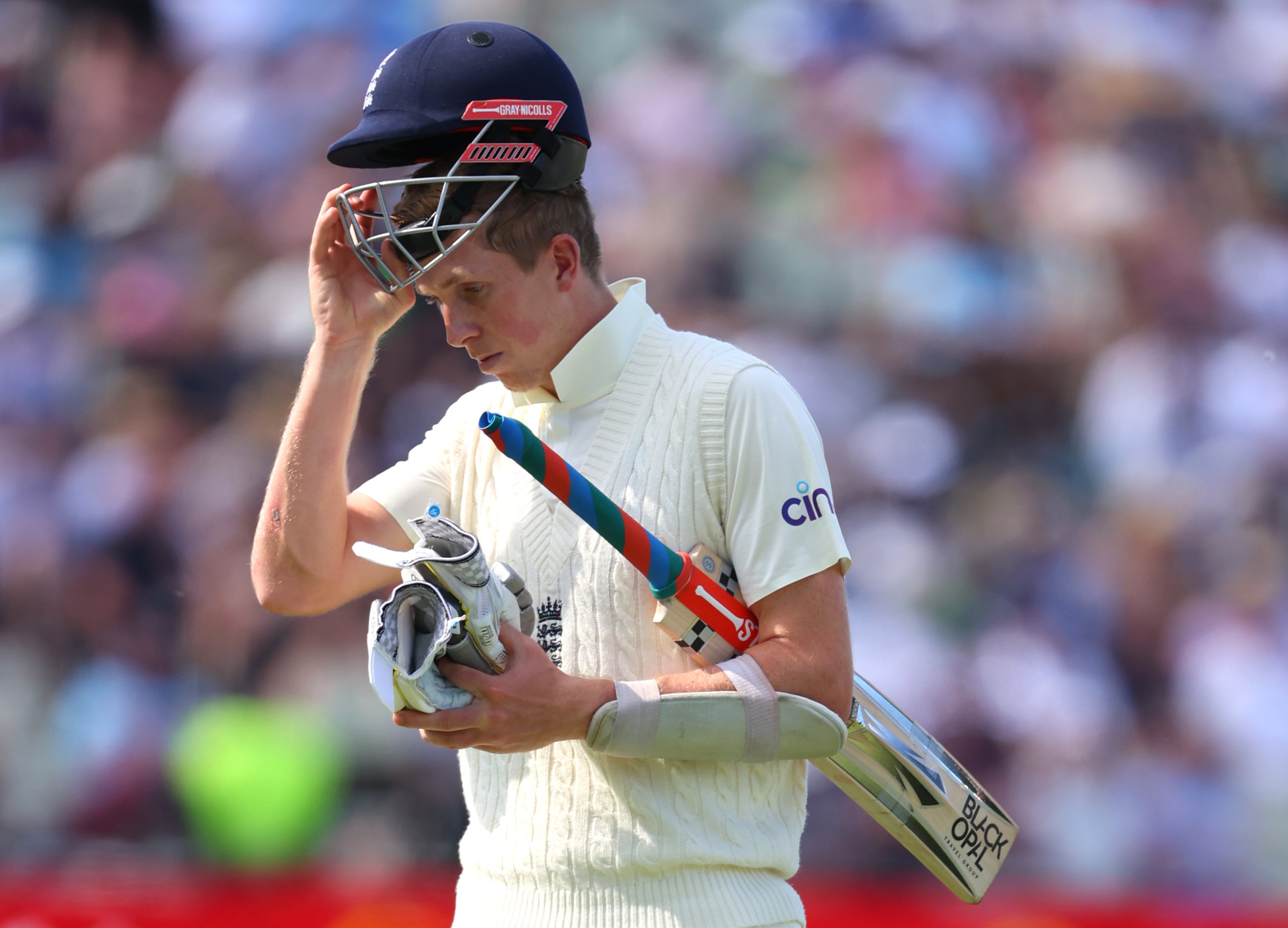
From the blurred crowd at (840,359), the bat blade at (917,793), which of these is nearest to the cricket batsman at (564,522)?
the bat blade at (917,793)

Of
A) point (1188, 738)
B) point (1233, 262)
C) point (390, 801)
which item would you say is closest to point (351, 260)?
point (390, 801)

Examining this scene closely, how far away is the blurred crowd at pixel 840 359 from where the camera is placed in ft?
13.5

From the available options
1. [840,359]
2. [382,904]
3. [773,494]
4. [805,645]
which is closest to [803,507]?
[773,494]

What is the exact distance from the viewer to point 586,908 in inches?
66.8

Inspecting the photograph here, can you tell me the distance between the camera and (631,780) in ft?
5.65

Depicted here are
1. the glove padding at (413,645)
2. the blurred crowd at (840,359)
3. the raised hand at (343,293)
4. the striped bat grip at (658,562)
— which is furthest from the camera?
the blurred crowd at (840,359)

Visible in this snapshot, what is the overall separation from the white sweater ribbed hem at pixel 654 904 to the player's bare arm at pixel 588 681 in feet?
0.65

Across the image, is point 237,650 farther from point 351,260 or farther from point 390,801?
point 351,260

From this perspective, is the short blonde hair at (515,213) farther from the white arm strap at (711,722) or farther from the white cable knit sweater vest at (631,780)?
the white arm strap at (711,722)

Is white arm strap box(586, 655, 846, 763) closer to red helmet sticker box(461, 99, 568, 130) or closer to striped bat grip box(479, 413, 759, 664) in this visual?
striped bat grip box(479, 413, 759, 664)

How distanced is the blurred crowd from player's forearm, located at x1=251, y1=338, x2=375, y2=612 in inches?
93.5

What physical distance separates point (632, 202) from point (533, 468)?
350 centimetres

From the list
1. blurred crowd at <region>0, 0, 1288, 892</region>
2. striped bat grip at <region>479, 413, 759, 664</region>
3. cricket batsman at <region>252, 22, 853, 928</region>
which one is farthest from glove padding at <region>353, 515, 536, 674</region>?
blurred crowd at <region>0, 0, 1288, 892</region>

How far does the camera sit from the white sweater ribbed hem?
1685 mm
